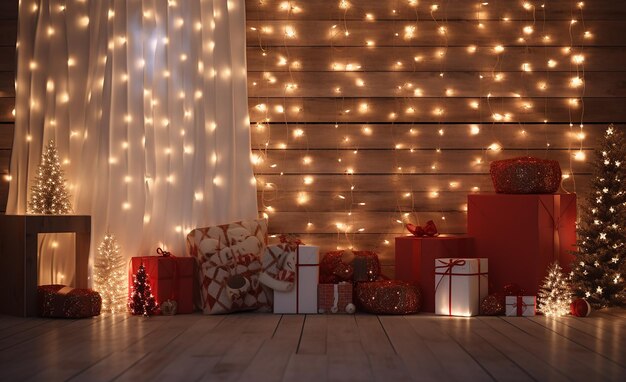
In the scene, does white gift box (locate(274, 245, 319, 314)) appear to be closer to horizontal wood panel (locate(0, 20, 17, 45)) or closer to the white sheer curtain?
the white sheer curtain

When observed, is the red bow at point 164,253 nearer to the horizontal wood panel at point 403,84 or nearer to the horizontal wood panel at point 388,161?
the horizontal wood panel at point 388,161

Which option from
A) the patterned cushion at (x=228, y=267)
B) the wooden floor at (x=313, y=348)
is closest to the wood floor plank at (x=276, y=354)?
the wooden floor at (x=313, y=348)

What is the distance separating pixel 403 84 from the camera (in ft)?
15.0

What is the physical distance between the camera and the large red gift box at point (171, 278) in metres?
3.97

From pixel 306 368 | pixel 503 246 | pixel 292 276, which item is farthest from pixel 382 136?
pixel 306 368

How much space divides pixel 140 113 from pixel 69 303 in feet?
3.78

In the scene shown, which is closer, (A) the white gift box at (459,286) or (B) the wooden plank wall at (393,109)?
(A) the white gift box at (459,286)

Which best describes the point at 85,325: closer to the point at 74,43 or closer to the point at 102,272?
the point at 102,272

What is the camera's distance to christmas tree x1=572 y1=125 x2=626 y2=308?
403 centimetres

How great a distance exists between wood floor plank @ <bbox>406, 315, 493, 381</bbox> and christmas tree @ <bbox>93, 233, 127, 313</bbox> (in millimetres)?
1510

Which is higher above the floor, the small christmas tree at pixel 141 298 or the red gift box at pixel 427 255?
the red gift box at pixel 427 255

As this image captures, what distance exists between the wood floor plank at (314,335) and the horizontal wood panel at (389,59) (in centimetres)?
152

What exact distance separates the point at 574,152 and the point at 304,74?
1.66m

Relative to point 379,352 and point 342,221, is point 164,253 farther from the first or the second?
point 379,352
